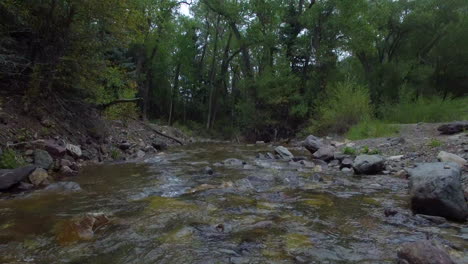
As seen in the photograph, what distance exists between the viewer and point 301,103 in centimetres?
2073

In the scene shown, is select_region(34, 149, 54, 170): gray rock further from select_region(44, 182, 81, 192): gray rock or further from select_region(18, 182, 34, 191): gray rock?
select_region(44, 182, 81, 192): gray rock

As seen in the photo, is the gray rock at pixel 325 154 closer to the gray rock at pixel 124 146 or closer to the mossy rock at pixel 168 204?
the mossy rock at pixel 168 204

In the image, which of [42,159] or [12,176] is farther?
[42,159]

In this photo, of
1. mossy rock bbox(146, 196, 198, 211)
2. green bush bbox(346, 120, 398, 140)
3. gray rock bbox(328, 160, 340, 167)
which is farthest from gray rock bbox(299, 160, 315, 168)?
green bush bbox(346, 120, 398, 140)

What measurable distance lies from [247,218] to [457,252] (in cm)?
Answer: 217

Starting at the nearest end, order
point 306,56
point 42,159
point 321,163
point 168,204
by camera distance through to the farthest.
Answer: point 168,204, point 42,159, point 321,163, point 306,56

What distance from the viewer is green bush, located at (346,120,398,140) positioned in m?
12.6

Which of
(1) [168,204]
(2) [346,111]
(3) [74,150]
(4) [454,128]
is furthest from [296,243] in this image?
(2) [346,111]

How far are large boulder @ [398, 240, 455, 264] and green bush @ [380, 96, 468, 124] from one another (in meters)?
12.5

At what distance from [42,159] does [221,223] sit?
484 cm

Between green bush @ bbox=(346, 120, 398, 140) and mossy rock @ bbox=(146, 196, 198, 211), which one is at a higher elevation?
green bush @ bbox=(346, 120, 398, 140)

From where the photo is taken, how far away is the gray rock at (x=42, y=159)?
21.9 feet

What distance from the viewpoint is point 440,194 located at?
12.6 feet

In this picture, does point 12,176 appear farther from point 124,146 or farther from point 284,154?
point 284,154
